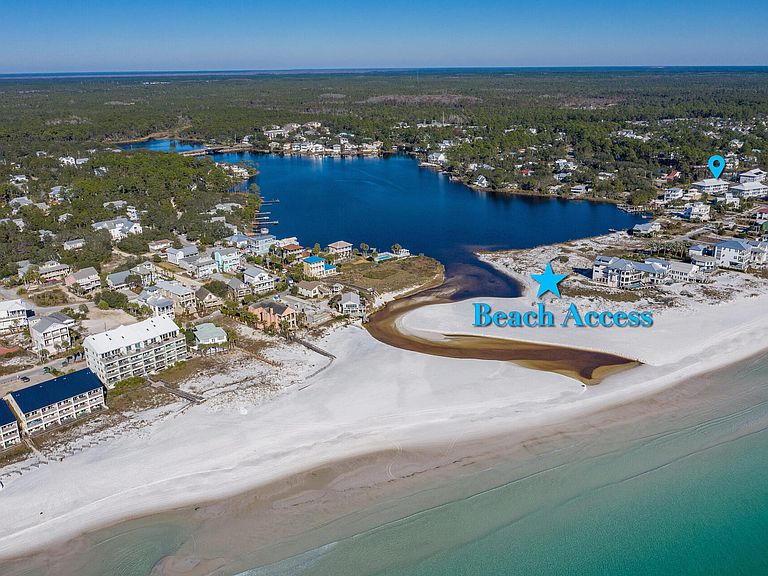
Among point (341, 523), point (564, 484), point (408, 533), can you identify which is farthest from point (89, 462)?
point (564, 484)

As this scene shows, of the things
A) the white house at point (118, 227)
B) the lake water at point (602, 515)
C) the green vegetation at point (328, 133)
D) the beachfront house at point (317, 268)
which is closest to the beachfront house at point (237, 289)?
the beachfront house at point (317, 268)

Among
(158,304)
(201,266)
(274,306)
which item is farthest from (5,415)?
(201,266)

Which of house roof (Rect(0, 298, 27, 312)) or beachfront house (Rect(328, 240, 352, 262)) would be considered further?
beachfront house (Rect(328, 240, 352, 262))

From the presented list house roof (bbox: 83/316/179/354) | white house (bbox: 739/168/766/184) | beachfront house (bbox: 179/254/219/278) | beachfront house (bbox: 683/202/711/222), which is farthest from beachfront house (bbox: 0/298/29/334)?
white house (bbox: 739/168/766/184)

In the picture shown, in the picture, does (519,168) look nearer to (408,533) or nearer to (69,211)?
(69,211)

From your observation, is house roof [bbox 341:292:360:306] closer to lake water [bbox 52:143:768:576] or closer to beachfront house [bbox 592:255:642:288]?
lake water [bbox 52:143:768:576]

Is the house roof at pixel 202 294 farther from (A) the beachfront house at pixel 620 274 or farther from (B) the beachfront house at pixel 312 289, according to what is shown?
(A) the beachfront house at pixel 620 274
